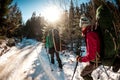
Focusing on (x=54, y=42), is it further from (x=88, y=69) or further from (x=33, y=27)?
(x=33, y=27)

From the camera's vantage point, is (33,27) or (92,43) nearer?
(92,43)

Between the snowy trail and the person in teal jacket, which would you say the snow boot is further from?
the person in teal jacket

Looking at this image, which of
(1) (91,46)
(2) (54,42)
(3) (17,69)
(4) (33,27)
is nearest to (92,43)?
(1) (91,46)

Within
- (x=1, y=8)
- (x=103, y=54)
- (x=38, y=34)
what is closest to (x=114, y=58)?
(x=103, y=54)

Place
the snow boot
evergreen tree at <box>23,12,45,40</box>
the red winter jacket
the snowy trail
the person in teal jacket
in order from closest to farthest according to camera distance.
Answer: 1. the red winter jacket
2. the snow boot
3. the snowy trail
4. the person in teal jacket
5. evergreen tree at <box>23,12,45,40</box>

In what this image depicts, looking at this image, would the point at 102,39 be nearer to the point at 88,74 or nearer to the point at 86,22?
the point at 86,22

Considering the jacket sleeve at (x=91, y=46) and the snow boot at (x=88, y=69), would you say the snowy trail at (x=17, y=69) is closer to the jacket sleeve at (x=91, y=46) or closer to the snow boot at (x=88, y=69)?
the snow boot at (x=88, y=69)

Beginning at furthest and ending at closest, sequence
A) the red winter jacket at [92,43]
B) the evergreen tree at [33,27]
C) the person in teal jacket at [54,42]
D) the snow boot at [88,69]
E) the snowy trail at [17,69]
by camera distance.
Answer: the evergreen tree at [33,27] < the person in teal jacket at [54,42] < the snowy trail at [17,69] < the snow boot at [88,69] < the red winter jacket at [92,43]

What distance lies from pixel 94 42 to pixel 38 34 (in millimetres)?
84704

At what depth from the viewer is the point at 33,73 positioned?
10461 mm

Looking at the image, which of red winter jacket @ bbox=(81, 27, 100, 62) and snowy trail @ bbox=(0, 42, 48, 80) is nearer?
red winter jacket @ bbox=(81, 27, 100, 62)

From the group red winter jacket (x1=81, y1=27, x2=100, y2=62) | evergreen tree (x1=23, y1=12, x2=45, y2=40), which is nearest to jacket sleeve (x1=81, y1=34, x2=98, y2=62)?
red winter jacket (x1=81, y1=27, x2=100, y2=62)

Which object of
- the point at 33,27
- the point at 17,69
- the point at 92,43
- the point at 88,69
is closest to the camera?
the point at 92,43

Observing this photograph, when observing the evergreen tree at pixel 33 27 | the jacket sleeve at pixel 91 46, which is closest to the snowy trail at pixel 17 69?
the jacket sleeve at pixel 91 46
